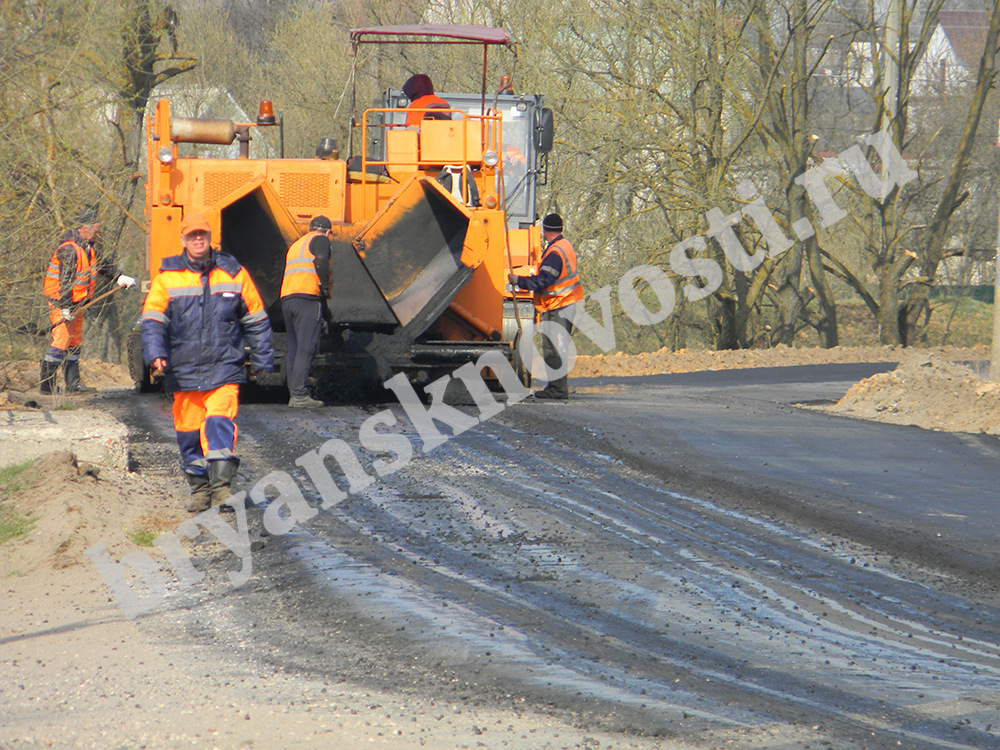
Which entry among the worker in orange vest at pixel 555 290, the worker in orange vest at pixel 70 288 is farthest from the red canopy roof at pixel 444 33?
the worker in orange vest at pixel 70 288

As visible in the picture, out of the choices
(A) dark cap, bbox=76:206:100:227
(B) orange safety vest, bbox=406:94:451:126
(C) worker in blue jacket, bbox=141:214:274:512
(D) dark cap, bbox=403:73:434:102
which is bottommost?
(C) worker in blue jacket, bbox=141:214:274:512

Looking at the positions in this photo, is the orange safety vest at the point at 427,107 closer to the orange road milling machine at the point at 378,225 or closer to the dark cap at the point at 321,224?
the orange road milling machine at the point at 378,225

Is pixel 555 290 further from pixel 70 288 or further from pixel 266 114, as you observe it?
pixel 70 288

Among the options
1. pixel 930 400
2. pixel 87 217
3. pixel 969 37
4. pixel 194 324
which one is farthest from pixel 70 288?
pixel 969 37

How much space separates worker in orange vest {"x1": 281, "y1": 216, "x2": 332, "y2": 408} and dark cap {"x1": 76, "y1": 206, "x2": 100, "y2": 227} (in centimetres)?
230

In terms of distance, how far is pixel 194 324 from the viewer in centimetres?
617

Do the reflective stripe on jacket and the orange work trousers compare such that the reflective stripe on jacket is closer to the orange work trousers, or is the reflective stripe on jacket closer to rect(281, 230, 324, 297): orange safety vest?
the orange work trousers

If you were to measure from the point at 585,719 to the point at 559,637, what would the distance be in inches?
30.4

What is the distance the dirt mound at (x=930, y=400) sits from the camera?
983 cm

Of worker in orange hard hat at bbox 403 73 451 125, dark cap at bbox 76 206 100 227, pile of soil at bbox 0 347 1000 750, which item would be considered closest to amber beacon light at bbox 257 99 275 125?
worker in orange hard hat at bbox 403 73 451 125

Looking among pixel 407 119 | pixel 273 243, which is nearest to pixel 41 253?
pixel 273 243

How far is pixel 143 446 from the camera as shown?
25.7ft

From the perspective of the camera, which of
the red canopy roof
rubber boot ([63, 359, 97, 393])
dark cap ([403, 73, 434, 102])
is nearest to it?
the red canopy roof

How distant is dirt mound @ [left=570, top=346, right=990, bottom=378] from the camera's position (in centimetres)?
1605
